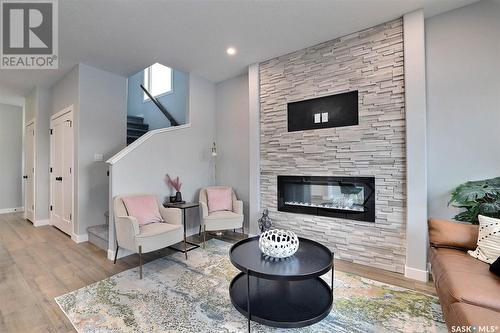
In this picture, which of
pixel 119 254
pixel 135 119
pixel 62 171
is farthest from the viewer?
pixel 135 119

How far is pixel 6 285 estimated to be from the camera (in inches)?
92.3

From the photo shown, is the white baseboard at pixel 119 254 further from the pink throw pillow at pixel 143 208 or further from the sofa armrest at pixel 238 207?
the sofa armrest at pixel 238 207

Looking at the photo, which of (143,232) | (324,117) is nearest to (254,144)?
(324,117)

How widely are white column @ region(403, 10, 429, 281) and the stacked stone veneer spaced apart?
3.0 inches

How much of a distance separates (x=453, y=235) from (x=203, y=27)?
3221 mm

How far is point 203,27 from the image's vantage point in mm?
2723

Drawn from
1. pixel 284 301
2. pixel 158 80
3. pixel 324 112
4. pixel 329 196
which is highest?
pixel 158 80

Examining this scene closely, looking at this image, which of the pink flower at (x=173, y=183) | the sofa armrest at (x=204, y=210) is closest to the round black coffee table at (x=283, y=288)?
the sofa armrest at (x=204, y=210)

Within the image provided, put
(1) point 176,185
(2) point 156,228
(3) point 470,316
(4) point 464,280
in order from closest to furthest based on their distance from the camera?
(3) point 470,316 < (4) point 464,280 < (2) point 156,228 < (1) point 176,185

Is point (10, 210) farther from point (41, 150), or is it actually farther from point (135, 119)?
point (135, 119)

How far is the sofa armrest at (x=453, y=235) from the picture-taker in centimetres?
190

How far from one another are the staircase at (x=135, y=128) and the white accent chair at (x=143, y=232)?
7.66 feet

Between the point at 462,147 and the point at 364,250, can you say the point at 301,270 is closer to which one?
the point at 364,250

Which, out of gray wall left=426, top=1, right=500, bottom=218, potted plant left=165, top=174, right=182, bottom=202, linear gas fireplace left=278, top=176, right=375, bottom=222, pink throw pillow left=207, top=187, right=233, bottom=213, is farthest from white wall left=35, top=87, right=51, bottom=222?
gray wall left=426, top=1, right=500, bottom=218
